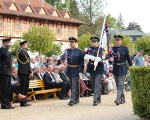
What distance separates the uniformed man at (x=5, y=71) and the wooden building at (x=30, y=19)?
4207 centimetres

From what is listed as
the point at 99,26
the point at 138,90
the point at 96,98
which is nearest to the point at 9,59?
the point at 96,98

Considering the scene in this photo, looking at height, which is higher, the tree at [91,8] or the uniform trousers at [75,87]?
the tree at [91,8]

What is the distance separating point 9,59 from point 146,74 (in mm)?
4981

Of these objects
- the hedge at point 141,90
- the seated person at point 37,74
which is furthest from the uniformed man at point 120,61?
the hedge at point 141,90

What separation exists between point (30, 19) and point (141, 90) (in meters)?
51.2

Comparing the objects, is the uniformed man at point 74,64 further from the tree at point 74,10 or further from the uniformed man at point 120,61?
the tree at point 74,10

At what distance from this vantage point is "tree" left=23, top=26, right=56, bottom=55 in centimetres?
Answer: 4969

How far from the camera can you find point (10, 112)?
35.2 ft

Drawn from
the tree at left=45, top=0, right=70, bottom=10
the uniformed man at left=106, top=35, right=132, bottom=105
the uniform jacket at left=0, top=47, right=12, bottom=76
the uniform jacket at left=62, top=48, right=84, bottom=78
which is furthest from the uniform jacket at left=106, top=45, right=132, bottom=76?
the tree at left=45, top=0, right=70, bottom=10

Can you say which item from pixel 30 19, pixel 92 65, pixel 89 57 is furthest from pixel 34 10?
pixel 89 57

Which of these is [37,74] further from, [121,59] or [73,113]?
[73,113]

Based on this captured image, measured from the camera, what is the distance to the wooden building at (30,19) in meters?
55.2

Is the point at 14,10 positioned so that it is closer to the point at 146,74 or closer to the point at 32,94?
the point at 32,94

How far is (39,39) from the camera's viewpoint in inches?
1971
